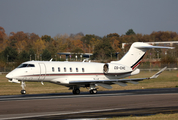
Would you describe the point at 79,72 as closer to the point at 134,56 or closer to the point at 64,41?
the point at 134,56

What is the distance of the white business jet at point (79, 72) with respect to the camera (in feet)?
76.2

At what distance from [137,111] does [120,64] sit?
14.0 metres

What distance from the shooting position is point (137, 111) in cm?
1473

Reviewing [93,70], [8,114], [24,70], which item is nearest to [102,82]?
[93,70]

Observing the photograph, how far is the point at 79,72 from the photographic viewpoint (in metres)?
25.7

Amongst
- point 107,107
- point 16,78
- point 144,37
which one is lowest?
point 107,107

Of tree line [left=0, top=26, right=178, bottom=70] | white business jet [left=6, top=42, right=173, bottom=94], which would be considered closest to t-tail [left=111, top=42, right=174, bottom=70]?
white business jet [left=6, top=42, right=173, bottom=94]

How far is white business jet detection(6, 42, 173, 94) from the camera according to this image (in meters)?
23.2

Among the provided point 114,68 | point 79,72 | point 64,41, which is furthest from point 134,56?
point 64,41

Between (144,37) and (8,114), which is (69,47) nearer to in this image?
(144,37)

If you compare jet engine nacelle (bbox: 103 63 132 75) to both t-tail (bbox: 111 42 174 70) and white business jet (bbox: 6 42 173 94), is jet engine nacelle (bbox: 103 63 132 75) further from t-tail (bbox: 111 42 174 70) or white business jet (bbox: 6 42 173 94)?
t-tail (bbox: 111 42 174 70)

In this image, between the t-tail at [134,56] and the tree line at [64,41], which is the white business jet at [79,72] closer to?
the t-tail at [134,56]

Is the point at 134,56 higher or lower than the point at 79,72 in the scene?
higher

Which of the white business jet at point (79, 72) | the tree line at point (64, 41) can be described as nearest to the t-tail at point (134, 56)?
the white business jet at point (79, 72)
